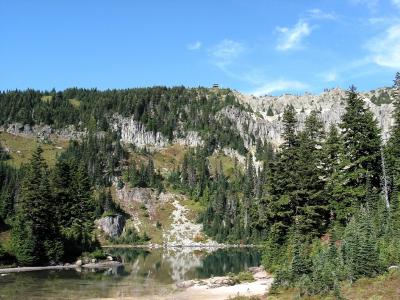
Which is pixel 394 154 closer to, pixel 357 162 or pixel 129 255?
pixel 357 162

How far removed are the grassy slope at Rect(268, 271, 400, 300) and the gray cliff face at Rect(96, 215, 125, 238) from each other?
482ft

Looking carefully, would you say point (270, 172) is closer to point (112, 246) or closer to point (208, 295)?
point (208, 295)

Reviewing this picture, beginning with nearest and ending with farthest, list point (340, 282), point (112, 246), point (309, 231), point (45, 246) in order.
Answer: point (340, 282)
point (309, 231)
point (45, 246)
point (112, 246)

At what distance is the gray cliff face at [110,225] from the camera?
17601 cm

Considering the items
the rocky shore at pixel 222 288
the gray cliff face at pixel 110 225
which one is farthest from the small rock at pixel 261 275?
the gray cliff face at pixel 110 225

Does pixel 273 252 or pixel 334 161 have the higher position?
pixel 334 161

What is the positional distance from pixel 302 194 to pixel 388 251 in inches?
861

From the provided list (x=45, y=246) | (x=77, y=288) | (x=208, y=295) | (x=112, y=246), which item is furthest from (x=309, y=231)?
(x=112, y=246)

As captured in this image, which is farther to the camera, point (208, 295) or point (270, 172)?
point (270, 172)

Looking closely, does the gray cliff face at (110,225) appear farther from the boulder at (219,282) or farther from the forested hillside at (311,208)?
the boulder at (219,282)

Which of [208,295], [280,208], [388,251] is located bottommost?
[208,295]

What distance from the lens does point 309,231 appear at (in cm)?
5634

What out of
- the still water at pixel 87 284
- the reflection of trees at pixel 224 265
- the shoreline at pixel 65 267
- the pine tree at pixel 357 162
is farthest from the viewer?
the reflection of trees at pixel 224 265

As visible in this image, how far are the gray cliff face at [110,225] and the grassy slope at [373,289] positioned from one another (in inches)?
5785
